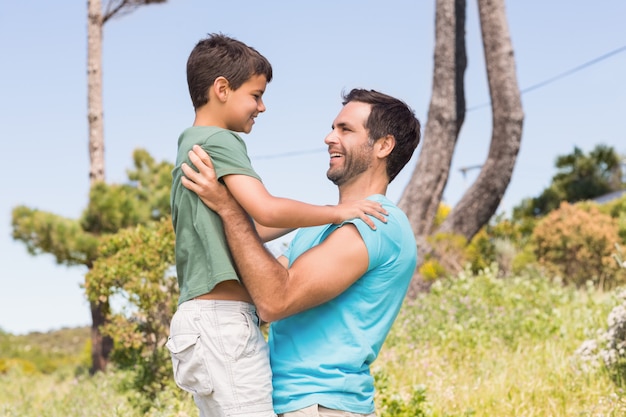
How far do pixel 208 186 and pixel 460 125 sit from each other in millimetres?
10875

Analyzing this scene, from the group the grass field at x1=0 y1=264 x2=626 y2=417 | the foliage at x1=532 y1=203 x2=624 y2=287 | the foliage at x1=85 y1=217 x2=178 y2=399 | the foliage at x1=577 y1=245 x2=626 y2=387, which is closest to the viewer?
the grass field at x1=0 y1=264 x2=626 y2=417

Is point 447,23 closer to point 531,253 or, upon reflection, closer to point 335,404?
point 531,253

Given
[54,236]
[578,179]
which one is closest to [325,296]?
[54,236]

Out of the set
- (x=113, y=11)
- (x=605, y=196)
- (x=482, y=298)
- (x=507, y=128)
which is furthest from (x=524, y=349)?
(x=605, y=196)

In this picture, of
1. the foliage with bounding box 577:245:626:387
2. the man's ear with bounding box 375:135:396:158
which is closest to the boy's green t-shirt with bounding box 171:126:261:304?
the man's ear with bounding box 375:135:396:158

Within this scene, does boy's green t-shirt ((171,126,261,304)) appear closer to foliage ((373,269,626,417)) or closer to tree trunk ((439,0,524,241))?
foliage ((373,269,626,417))

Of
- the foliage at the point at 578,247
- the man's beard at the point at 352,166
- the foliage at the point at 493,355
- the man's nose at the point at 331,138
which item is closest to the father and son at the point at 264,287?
the man's beard at the point at 352,166

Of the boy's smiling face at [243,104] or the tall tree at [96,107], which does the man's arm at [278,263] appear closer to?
the boy's smiling face at [243,104]

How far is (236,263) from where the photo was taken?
2.41 metres

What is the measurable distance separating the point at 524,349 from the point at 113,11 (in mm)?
9869

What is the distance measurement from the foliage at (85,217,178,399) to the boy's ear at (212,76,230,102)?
A: 4.61 meters

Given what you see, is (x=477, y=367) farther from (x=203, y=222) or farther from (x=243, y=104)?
(x=203, y=222)

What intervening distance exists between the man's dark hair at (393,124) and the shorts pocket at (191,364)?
3.12ft

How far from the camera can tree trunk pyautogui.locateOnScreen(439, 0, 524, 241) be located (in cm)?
1278
